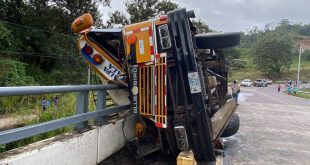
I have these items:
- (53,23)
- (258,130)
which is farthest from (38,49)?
(258,130)

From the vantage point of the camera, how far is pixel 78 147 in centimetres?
374

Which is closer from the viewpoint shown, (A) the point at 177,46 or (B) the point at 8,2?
(A) the point at 177,46

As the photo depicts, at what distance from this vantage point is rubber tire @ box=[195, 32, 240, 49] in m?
5.08

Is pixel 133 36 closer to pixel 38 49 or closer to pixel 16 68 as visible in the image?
pixel 16 68

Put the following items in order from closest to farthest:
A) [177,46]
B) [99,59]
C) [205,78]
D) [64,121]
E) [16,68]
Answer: [64,121]
[177,46]
[205,78]
[99,59]
[16,68]

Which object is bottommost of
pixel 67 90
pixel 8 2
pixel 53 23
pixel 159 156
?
pixel 159 156

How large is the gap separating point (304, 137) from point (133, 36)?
554 cm

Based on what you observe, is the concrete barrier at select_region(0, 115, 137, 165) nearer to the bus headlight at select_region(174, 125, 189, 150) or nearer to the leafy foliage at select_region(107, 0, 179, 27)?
the bus headlight at select_region(174, 125, 189, 150)

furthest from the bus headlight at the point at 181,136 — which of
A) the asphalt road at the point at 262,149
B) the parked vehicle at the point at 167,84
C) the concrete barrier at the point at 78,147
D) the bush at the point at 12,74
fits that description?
the bush at the point at 12,74

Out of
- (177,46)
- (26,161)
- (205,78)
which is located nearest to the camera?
(26,161)

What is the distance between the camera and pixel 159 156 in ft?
15.7

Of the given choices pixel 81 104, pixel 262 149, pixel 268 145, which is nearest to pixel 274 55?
pixel 268 145

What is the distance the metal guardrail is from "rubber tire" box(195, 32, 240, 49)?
5.11 ft

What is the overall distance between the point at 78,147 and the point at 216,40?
287cm
